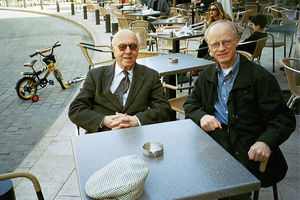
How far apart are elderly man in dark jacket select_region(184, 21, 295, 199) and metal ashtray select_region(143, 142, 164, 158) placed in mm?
606

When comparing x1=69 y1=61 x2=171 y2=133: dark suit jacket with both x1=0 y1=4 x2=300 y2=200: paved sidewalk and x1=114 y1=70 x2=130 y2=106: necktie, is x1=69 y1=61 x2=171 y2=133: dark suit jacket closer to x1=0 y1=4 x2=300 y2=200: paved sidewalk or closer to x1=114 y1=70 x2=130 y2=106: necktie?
x1=114 y1=70 x2=130 y2=106: necktie

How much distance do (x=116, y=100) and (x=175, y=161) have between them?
1116mm

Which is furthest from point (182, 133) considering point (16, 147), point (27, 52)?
point (27, 52)

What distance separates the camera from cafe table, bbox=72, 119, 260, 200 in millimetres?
1434

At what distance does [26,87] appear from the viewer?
611 centimetres

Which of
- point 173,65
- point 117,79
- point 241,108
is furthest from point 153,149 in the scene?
point 173,65

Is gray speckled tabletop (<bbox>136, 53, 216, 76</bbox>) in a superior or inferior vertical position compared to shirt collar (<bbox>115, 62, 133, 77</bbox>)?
inferior

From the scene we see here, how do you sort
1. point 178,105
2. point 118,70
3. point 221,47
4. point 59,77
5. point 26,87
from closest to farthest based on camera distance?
point 221,47 → point 118,70 → point 178,105 → point 26,87 → point 59,77

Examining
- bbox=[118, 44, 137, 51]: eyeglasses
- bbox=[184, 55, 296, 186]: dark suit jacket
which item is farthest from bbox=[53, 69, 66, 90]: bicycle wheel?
bbox=[184, 55, 296, 186]: dark suit jacket

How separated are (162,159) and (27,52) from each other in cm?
1016

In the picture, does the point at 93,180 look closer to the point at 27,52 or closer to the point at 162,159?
the point at 162,159

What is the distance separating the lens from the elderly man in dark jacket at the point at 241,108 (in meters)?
2.14

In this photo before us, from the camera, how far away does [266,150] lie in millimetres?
2049

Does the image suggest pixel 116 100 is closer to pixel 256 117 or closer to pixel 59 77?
pixel 256 117
